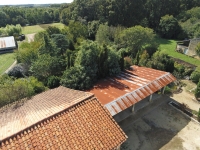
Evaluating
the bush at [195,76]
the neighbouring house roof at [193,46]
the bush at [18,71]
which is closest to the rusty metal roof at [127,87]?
the bush at [195,76]

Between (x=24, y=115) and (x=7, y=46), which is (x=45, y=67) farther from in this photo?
(x=7, y=46)

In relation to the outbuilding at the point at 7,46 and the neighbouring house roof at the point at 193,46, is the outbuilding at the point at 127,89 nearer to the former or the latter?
the neighbouring house roof at the point at 193,46

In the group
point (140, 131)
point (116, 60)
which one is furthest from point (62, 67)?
point (140, 131)

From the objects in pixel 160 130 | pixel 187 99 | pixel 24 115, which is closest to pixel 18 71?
pixel 24 115

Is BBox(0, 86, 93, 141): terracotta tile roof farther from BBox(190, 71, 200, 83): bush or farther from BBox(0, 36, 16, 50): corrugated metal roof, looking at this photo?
BBox(0, 36, 16, 50): corrugated metal roof

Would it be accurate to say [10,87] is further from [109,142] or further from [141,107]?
[141,107]
